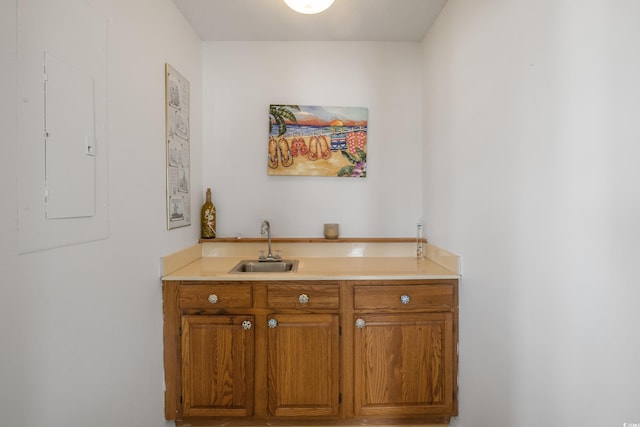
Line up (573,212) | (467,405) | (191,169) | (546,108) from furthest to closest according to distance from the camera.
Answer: (191,169), (467,405), (546,108), (573,212)

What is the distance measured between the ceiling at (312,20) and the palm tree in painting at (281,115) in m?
0.48

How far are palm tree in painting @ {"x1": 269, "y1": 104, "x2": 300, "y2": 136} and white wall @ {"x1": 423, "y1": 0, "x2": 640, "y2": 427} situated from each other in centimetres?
111

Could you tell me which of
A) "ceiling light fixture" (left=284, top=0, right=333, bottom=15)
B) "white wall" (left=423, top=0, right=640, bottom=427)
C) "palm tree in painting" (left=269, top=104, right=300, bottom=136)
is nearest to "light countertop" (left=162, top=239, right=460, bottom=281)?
"white wall" (left=423, top=0, right=640, bottom=427)

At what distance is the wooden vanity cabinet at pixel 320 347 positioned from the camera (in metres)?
1.89

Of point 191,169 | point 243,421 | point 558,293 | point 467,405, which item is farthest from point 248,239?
point 558,293

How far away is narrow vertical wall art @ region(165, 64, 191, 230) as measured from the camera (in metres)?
1.94

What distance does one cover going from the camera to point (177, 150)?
2061 millimetres

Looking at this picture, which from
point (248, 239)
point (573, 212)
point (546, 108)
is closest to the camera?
point (573, 212)

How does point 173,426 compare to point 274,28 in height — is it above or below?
below

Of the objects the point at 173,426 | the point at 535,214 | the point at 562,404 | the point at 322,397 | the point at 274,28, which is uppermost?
the point at 274,28

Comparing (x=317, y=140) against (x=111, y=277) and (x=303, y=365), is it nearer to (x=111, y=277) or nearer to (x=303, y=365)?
(x=303, y=365)

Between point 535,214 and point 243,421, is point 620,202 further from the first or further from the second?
point 243,421

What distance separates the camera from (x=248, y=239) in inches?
97.3

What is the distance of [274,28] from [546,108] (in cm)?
181
